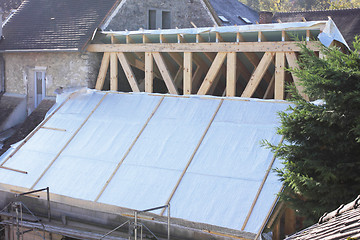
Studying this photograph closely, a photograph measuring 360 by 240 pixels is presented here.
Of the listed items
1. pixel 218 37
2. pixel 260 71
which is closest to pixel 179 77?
pixel 218 37

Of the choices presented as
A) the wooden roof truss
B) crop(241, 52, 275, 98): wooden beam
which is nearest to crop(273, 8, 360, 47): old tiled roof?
the wooden roof truss

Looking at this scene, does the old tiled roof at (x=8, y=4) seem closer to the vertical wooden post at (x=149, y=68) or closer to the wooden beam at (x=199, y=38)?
the vertical wooden post at (x=149, y=68)

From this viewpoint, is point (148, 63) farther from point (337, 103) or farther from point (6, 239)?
point (337, 103)

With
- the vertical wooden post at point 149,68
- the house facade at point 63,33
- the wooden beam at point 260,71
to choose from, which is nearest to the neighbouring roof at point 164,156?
the wooden beam at point 260,71

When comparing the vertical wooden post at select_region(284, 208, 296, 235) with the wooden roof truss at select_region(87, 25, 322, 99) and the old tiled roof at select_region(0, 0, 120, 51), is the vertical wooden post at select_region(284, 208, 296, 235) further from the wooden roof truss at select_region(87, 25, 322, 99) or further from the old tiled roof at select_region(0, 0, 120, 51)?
the old tiled roof at select_region(0, 0, 120, 51)

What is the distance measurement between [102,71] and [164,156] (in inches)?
198

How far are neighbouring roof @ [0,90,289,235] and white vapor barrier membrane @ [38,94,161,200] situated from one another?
28mm

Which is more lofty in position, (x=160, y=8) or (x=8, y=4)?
(x=8, y=4)

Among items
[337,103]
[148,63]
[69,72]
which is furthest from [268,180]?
[69,72]

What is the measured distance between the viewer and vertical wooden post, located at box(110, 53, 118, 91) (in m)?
15.1

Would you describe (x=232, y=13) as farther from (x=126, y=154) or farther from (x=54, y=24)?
(x=126, y=154)

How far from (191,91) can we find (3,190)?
5.59m

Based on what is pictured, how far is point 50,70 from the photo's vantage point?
16656 mm

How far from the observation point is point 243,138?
36.4 ft
